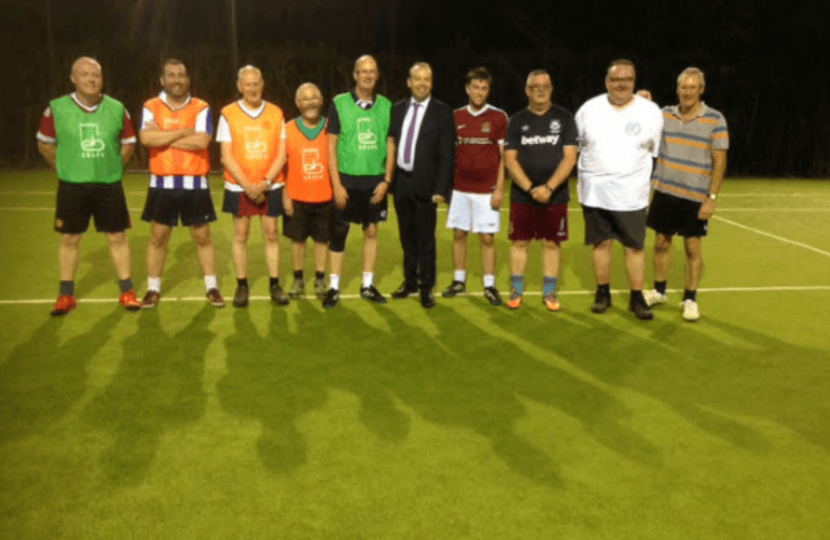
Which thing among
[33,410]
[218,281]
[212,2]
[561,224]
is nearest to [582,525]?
[33,410]

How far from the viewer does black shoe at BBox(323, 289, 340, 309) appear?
Answer: 258 inches

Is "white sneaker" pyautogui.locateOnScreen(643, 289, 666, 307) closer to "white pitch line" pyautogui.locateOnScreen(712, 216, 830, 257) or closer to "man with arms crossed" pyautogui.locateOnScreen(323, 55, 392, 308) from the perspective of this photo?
"man with arms crossed" pyautogui.locateOnScreen(323, 55, 392, 308)

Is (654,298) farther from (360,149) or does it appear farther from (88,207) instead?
(88,207)

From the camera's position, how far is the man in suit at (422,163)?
6277mm

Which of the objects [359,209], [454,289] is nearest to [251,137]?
[359,209]

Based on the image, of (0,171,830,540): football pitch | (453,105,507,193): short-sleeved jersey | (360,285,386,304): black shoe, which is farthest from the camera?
(360,285,386,304): black shoe

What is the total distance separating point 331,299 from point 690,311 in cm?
277

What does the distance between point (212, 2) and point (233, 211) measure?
66.8 feet

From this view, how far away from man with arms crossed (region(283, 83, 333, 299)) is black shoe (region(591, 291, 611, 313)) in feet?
7.21

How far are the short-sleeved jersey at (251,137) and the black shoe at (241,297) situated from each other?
81 cm

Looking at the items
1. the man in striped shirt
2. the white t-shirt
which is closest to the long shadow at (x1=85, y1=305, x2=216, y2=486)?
the white t-shirt

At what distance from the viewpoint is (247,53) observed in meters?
17.9

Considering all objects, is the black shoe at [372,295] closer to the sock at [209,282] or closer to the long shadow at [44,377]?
the sock at [209,282]

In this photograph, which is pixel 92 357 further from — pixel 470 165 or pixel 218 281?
pixel 470 165
